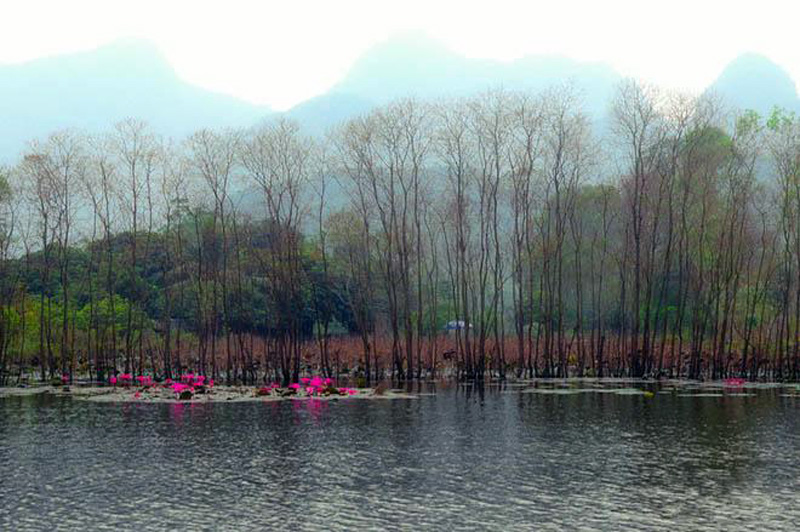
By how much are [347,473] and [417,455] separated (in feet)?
10.0

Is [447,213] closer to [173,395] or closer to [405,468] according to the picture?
[173,395]

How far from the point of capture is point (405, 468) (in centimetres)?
1945

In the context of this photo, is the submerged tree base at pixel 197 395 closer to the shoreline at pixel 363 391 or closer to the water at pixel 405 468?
the shoreline at pixel 363 391

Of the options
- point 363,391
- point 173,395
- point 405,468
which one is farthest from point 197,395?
point 405,468

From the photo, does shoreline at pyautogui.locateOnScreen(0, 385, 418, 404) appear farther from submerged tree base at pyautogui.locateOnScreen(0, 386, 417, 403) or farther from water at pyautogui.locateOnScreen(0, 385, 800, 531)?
water at pyautogui.locateOnScreen(0, 385, 800, 531)

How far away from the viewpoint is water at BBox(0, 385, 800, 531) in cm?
1459

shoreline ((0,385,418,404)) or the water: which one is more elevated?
the water

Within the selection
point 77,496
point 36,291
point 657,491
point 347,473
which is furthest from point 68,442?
point 36,291

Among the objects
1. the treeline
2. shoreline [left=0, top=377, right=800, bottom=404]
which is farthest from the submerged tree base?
the treeline

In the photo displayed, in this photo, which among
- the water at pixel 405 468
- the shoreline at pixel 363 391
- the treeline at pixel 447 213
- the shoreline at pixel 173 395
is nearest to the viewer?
the water at pixel 405 468

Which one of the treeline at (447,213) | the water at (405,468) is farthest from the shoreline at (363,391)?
the water at (405,468)

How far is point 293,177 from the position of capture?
183 ft

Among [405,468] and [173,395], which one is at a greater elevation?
[405,468]

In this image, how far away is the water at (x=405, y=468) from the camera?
14594mm
